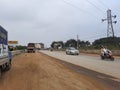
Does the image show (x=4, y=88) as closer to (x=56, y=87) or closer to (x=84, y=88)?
(x=56, y=87)

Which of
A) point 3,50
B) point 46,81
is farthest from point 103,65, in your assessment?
point 46,81

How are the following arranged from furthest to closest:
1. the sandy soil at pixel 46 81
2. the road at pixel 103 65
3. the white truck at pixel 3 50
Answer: the road at pixel 103 65 < the white truck at pixel 3 50 < the sandy soil at pixel 46 81

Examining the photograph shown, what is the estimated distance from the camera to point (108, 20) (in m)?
67.8

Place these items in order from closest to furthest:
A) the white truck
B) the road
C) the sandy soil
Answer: the sandy soil → the white truck → the road

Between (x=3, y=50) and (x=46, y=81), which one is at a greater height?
(x=3, y=50)

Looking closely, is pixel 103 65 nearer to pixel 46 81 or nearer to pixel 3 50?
pixel 3 50

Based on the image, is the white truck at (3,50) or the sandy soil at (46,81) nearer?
the sandy soil at (46,81)

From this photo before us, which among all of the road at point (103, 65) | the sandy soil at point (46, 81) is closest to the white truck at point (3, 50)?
the sandy soil at point (46, 81)

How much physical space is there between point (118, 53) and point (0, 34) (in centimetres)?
3846

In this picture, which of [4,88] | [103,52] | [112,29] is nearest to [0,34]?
[4,88]

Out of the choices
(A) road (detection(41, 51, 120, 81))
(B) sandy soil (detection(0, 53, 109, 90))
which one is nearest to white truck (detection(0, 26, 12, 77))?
(B) sandy soil (detection(0, 53, 109, 90))

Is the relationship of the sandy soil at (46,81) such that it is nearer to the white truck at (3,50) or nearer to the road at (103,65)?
the white truck at (3,50)

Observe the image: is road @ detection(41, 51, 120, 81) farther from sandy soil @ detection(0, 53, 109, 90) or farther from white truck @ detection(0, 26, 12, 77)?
white truck @ detection(0, 26, 12, 77)

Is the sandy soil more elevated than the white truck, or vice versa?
the white truck
